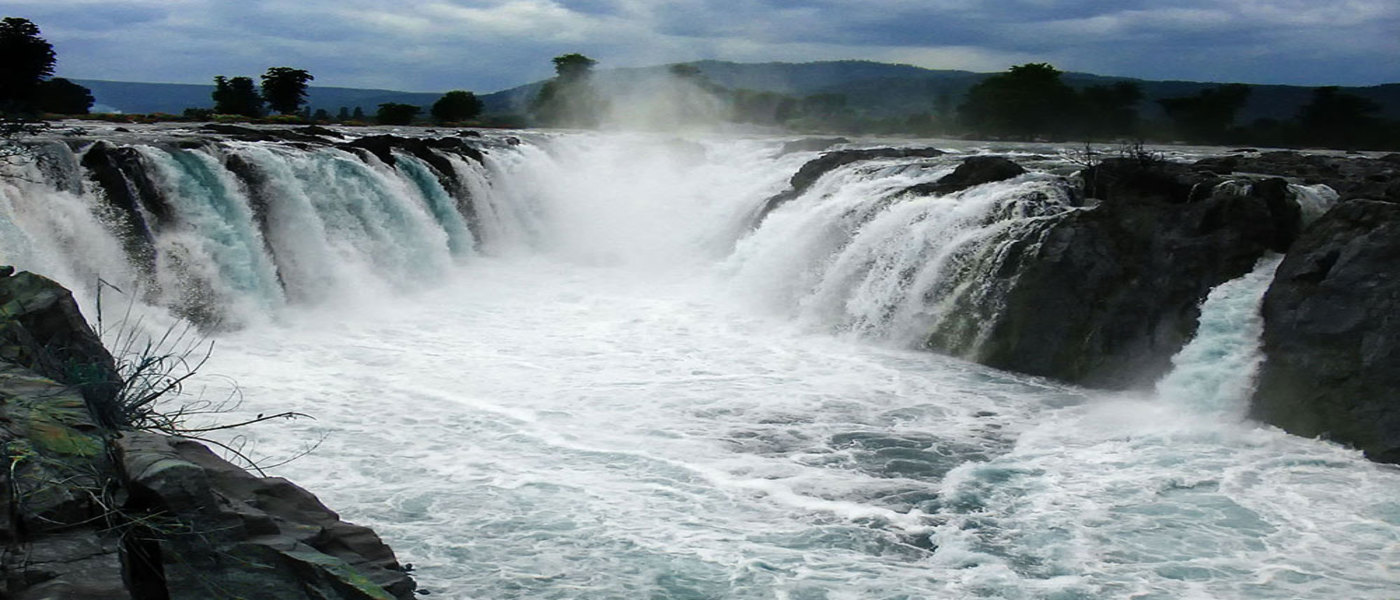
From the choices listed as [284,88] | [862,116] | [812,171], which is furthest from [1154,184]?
[862,116]

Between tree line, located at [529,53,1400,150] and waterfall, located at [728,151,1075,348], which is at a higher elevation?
tree line, located at [529,53,1400,150]

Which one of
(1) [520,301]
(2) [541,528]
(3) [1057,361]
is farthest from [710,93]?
(2) [541,528]

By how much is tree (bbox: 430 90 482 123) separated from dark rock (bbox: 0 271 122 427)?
227 feet

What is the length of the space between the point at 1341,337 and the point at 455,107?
71278mm

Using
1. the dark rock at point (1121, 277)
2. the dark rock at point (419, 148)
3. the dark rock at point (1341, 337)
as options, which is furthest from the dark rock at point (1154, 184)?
the dark rock at point (419, 148)

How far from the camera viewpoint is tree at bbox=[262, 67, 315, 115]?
6794cm

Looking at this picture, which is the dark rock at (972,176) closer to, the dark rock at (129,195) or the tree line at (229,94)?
the dark rock at (129,195)

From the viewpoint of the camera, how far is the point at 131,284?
1342cm

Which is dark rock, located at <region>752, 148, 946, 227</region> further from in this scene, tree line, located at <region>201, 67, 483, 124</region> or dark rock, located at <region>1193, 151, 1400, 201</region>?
tree line, located at <region>201, 67, 483, 124</region>

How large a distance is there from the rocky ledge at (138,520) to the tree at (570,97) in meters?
71.2

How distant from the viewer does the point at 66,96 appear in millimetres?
50375

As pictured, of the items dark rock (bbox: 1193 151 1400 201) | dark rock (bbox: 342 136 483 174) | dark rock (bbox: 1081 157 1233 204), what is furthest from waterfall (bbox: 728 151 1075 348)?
dark rock (bbox: 342 136 483 174)

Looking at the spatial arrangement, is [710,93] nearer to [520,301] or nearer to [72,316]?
[520,301]

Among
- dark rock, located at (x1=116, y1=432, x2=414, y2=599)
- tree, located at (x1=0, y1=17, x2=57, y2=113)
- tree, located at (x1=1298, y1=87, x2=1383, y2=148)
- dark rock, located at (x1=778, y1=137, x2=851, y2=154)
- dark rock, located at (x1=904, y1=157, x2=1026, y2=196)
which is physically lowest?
dark rock, located at (x1=116, y1=432, x2=414, y2=599)
